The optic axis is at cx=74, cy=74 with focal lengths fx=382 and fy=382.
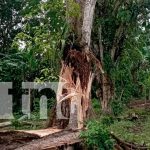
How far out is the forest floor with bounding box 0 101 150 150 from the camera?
6980mm

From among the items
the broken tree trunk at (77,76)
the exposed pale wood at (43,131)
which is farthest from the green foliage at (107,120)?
the exposed pale wood at (43,131)

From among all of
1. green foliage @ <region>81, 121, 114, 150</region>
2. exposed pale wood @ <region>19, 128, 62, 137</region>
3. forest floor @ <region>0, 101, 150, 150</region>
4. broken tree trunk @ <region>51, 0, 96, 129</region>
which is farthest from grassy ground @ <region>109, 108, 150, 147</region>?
exposed pale wood @ <region>19, 128, 62, 137</region>

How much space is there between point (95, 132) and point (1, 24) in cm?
1418

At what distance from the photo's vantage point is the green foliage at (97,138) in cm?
659

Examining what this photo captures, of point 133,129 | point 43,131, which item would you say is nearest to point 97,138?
point 43,131

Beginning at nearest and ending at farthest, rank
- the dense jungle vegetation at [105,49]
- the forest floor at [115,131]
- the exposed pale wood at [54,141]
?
the exposed pale wood at [54,141], the forest floor at [115,131], the dense jungle vegetation at [105,49]

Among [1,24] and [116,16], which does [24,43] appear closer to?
[116,16]

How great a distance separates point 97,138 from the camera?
21.8ft

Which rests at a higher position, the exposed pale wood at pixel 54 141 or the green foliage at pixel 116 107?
the green foliage at pixel 116 107

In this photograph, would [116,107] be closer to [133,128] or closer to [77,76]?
[133,128]

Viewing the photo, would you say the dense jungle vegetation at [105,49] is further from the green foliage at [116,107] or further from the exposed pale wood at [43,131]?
the exposed pale wood at [43,131]

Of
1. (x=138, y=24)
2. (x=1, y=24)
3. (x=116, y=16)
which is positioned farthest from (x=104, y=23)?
(x=1, y=24)

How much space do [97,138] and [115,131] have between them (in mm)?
3711

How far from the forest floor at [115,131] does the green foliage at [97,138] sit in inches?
33.6
